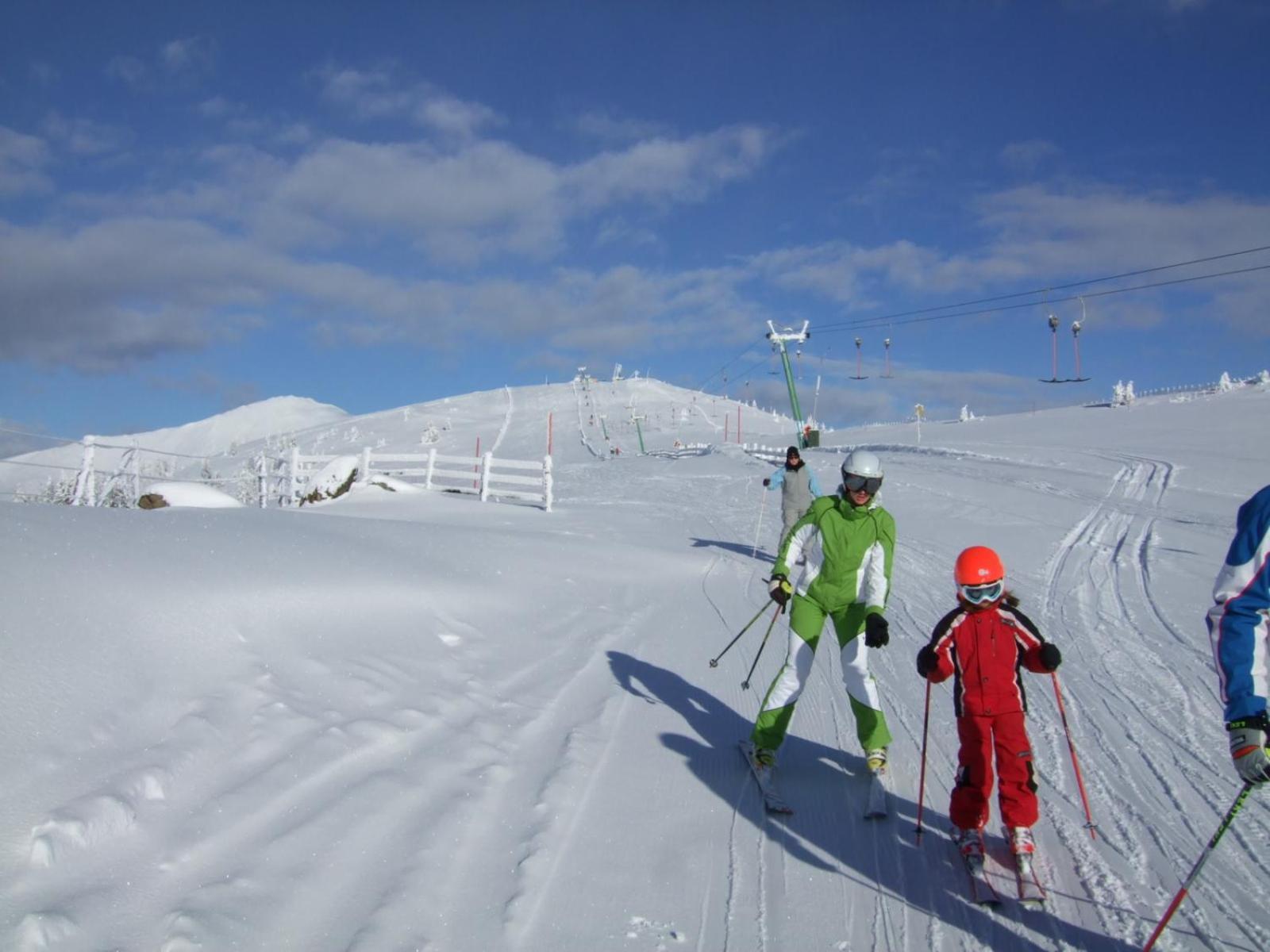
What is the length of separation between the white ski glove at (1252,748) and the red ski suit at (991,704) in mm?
1090

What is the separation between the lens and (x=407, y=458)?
23.2 metres

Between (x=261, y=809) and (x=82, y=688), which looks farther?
(x=82, y=688)

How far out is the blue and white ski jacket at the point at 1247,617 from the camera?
3.06 m

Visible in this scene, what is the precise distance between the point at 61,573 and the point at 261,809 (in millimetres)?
2399

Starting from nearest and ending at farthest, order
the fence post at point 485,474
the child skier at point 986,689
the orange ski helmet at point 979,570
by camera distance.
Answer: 1. the child skier at point 986,689
2. the orange ski helmet at point 979,570
3. the fence post at point 485,474

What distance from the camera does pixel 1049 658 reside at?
405 centimetres

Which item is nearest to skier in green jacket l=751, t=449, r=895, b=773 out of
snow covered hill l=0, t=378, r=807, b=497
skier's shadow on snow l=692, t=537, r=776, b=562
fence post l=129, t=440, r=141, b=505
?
skier's shadow on snow l=692, t=537, r=776, b=562

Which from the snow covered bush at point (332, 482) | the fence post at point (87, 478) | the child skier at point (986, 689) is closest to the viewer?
the child skier at point (986, 689)

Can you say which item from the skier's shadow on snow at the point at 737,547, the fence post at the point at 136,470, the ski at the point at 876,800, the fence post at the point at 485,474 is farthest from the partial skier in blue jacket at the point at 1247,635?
the fence post at the point at 485,474

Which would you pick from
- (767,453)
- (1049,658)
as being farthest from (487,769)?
(767,453)

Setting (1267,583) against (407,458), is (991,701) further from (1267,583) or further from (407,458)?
(407,458)

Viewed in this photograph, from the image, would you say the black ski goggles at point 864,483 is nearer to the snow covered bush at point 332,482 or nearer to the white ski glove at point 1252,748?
the white ski glove at point 1252,748

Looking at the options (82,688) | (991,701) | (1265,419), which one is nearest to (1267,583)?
(991,701)

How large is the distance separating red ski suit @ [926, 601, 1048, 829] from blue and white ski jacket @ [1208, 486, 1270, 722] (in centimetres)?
104
